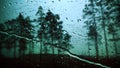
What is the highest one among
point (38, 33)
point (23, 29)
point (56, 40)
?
point (23, 29)

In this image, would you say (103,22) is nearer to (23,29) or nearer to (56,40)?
(56,40)

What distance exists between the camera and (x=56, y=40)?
13.3 ft

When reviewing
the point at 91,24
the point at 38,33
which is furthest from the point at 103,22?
the point at 38,33

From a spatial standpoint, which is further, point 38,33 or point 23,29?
point 23,29

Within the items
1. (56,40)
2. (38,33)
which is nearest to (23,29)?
(38,33)

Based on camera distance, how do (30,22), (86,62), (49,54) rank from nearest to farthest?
1. (86,62)
2. (49,54)
3. (30,22)

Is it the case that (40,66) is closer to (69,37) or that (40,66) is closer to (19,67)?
(19,67)

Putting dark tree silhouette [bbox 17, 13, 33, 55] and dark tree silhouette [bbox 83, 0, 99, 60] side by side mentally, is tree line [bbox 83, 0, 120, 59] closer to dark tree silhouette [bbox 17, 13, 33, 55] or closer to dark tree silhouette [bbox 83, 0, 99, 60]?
dark tree silhouette [bbox 83, 0, 99, 60]

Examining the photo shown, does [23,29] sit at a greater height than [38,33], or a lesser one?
greater

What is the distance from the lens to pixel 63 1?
4145 mm

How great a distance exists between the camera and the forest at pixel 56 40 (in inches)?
148

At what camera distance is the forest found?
3.77m

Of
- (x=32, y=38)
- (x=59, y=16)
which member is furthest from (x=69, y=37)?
(x=32, y=38)

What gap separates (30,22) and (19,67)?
4.23 ft
